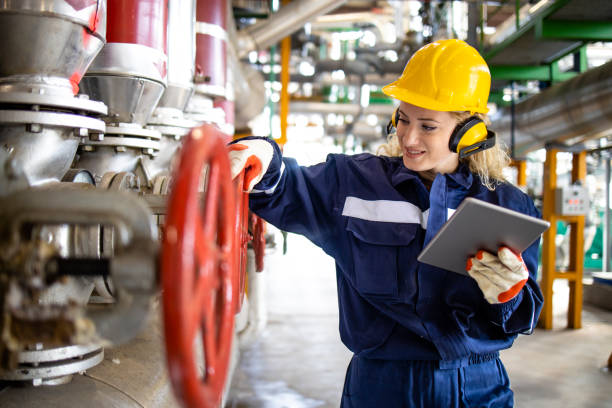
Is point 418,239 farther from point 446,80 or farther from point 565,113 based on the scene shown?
point 565,113

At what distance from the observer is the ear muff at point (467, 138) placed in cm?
150

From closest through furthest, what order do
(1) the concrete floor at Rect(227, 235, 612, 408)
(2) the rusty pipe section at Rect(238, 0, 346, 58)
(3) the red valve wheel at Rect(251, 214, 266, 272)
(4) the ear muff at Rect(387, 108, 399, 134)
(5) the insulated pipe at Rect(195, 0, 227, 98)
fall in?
(4) the ear muff at Rect(387, 108, 399, 134) < (3) the red valve wheel at Rect(251, 214, 266, 272) < (5) the insulated pipe at Rect(195, 0, 227, 98) < (1) the concrete floor at Rect(227, 235, 612, 408) < (2) the rusty pipe section at Rect(238, 0, 346, 58)

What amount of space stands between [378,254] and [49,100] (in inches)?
37.0

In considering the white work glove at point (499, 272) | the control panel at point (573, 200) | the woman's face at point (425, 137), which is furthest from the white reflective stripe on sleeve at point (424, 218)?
the control panel at point (573, 200)

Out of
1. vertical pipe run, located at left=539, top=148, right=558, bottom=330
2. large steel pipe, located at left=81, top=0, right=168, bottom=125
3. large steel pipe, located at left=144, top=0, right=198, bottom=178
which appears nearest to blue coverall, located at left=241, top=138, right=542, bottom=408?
large steel pipe, located at left=81, top=0, right=168, bottom=125

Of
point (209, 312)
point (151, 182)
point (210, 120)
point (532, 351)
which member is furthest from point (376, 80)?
point (209, 312)

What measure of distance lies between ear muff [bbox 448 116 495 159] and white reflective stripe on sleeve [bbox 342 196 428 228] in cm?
21

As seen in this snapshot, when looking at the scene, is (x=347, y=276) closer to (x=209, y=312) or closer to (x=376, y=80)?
(x=209, y=312)

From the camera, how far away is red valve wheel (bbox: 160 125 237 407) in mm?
566

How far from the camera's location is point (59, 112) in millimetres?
1204

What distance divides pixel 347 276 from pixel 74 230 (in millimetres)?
783

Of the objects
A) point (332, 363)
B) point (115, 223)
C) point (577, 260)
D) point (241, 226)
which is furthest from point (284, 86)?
point (115, 223)

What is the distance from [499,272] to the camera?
4.09ft

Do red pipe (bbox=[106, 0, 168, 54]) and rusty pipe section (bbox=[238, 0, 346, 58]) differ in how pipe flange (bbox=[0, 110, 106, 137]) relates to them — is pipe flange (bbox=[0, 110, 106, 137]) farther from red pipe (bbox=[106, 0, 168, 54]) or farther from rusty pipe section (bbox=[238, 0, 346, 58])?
rusty pipe section (bbox=[238, 0, 346, 58])
